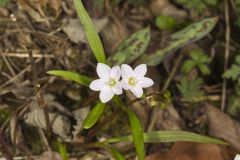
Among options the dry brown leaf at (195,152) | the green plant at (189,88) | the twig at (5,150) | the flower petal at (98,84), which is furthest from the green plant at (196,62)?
the twig at (5,150)

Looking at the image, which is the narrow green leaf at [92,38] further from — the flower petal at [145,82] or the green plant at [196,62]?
the green plant at [196,62]

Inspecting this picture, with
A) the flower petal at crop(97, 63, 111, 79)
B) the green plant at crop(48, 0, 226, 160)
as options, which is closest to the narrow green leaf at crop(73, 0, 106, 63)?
the green plant at crop(48, 0, 226, 160)

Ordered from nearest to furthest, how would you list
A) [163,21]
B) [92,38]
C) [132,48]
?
[92,38]
[132,48]
[163,21]

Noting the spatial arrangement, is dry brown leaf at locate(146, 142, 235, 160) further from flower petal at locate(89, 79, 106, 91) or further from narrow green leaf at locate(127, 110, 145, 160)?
flower petal at locate(89, 79, 106, 91)

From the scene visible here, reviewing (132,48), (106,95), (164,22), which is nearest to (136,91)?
(106,95)

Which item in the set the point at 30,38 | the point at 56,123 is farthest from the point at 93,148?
the point at 30,38

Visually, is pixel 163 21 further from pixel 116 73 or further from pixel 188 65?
pixel 116 73

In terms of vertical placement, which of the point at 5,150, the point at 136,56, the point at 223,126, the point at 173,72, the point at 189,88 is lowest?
the point at 223,126
